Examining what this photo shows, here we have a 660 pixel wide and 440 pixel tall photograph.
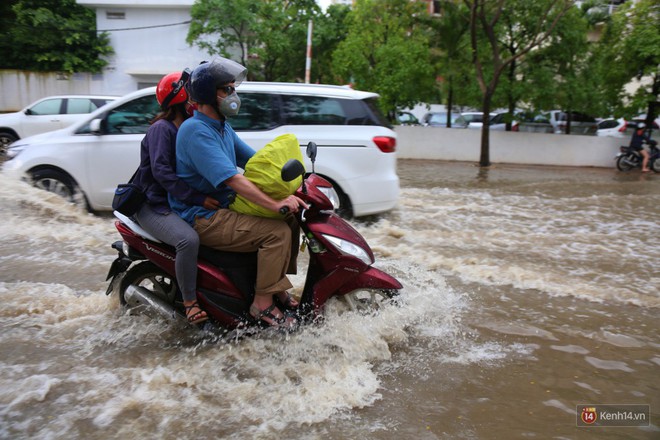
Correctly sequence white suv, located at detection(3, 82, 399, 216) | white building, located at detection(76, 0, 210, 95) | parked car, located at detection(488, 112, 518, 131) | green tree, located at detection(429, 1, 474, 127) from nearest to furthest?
white suv, located at detection(3, 82, 399, 216), green tree, located at detection(429, 1, 474, 127), parked car, located at detection(488, 112, 518, 131), white building, located at detection(76, 0, 210, 95)

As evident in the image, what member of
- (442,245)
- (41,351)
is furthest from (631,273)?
(41,351)

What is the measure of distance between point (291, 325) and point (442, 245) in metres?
3.65

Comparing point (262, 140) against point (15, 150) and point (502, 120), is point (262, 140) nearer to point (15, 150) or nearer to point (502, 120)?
point (15, 150)

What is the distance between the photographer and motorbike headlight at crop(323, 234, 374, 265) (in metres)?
3.47

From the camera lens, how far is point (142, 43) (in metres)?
22.5

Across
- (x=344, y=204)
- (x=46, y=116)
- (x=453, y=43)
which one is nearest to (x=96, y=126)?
(x=344, y=204)

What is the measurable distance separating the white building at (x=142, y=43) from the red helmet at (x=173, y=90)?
20007mm

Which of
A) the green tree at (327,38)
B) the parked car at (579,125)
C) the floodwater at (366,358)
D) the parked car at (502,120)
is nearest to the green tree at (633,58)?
the parked car at (502,120)

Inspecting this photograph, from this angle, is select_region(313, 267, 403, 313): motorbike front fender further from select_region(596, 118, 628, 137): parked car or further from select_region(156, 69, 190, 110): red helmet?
select_region(596, 118, 628, 137): parked car

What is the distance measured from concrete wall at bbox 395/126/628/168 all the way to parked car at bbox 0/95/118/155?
9813 millimetres

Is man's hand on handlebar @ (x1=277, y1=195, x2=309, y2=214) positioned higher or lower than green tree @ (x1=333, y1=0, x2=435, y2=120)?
lower

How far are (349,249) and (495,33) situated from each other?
15.0 m

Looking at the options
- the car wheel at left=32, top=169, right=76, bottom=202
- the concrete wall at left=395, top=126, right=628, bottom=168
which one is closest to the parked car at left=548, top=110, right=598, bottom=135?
the concrete wall at left=395, top=126, right=628, bottom=168

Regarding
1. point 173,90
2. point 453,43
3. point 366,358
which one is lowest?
point 366,358
